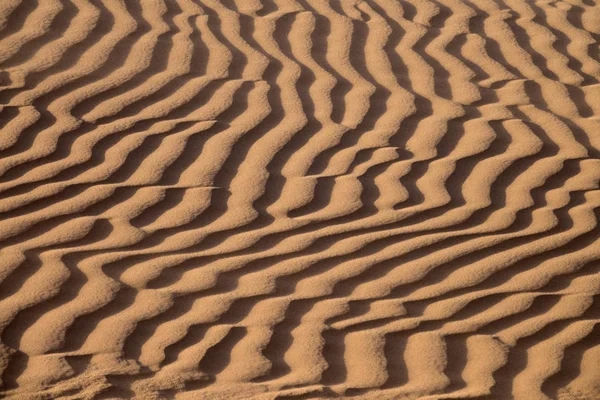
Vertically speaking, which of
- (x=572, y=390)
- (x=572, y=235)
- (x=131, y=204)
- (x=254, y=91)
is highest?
(x=254, y=91)

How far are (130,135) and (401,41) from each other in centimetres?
200

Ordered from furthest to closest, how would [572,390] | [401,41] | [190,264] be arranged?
[401,41] → [190,264] → [572,390]

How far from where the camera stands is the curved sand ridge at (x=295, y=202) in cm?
289

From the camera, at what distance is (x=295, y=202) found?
3.68 meters

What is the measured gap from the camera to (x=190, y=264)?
3.28 meters

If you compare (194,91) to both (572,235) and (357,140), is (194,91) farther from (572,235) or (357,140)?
(572,235)

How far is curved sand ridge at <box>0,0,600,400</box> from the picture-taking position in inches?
114

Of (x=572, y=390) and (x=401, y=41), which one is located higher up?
(x=401, y=41)

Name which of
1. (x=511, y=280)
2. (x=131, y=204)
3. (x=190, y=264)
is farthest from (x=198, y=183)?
(x=511, y=280)

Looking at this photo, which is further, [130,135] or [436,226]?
[130,135]

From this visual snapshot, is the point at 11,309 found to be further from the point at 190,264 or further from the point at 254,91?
the point at 254,91

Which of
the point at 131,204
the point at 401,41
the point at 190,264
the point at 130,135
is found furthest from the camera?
the point at 401,41

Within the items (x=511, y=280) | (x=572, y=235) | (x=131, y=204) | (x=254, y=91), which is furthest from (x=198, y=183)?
(x=572, y=235)

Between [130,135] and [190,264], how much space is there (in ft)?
3.41
